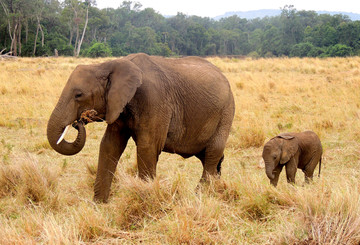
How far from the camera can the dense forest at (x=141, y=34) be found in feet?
174

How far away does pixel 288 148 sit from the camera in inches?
233

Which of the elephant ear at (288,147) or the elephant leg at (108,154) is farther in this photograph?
the elephant ear at (288,147)

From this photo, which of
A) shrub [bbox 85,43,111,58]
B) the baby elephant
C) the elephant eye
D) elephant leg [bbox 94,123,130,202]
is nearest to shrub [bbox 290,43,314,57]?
shrub [bbox 85,43,111,58]

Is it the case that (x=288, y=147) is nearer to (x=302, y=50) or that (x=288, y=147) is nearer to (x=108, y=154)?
(x=108, y=154)

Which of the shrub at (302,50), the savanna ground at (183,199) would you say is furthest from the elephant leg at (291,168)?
the shrub at (302,50)

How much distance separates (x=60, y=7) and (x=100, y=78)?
274ft

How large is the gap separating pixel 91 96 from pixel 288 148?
2907 mm

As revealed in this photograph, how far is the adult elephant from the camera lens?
4438mm

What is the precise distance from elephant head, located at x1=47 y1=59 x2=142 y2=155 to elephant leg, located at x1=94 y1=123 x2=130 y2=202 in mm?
421

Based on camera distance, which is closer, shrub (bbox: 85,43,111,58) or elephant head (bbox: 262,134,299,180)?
elephant head (bbox: 262,134,299,180)

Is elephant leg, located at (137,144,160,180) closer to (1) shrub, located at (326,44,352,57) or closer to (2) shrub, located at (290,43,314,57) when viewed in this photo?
(1) shrub, located at (326,44,352,57)

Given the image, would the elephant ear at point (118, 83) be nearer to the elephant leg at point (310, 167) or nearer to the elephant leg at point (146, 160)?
the elephant leg at point (146, 160)

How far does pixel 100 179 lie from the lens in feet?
17.0

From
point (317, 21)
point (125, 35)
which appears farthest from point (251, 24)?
point (125, 35)
